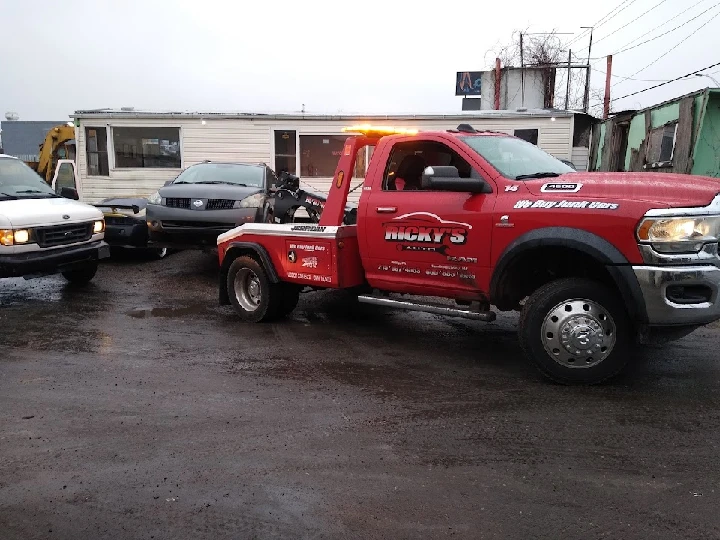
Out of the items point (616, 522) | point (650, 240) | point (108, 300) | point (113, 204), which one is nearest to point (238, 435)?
point (616, 522)

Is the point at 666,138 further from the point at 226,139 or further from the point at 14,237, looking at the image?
the point at 14,237

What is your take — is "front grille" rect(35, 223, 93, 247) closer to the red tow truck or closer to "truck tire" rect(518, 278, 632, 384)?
the red tow truck

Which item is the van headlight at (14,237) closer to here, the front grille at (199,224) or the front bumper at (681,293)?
the front grille at (199,224)

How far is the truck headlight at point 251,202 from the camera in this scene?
9422mm

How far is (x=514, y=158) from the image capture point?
5.38m

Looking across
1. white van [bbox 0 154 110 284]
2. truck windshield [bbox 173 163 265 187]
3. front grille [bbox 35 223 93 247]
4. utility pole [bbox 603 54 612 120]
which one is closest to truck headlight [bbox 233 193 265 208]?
truck windshield [bbox 173 163 265 187]

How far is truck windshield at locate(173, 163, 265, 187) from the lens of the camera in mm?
10500

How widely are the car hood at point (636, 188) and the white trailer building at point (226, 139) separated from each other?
10.5 metres

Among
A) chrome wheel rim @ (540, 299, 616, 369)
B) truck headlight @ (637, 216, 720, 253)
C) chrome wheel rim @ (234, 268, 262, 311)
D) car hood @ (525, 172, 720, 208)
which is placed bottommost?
chrome wheel rim @ (234, 268, 262, 311)

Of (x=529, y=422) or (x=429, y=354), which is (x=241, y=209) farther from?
(x=529, y=422)

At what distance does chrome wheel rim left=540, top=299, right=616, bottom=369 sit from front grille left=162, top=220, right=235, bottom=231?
19.5 ft

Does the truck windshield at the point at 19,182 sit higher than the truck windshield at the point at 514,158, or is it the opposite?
the truck windshield at the point at 514,158

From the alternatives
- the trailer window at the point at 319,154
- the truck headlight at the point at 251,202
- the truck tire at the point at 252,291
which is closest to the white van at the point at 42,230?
the truck headlight at the point at 251,202

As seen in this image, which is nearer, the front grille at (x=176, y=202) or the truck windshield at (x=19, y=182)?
the truck windshield at (x=19, y=182)
